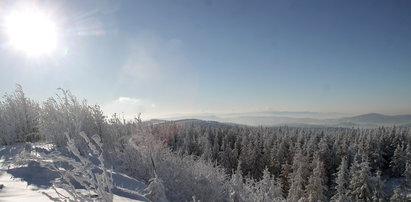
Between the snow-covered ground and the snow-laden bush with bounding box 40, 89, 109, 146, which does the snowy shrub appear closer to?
the snow-covered ground

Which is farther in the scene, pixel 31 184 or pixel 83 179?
pixel 31 184

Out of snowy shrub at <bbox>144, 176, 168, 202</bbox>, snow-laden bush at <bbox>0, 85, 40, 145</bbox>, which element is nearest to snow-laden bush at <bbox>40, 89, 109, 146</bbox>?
snow-laden bush at <bbox>0, 85, 40, 145</bbox>

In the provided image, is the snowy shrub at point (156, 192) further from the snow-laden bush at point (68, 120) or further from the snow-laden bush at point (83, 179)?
the snow-laden bush at point (68, 120)

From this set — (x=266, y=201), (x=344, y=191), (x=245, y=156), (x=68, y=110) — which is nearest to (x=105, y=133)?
(x=68, y=110)

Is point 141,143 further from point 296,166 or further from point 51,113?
point 296,166

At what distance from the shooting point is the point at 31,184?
3482 millimetres

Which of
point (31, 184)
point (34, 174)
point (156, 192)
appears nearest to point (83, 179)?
point (156, 192)

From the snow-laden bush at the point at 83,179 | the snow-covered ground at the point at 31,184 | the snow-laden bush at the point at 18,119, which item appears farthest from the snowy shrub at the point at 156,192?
the snow-laden bush at the point at 18,119

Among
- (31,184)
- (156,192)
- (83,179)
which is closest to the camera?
(83,179)

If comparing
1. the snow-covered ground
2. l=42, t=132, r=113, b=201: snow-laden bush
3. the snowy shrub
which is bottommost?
the snowy shrub

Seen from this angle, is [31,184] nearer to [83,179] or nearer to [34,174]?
[34,174]

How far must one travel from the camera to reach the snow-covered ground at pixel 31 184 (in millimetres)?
2906

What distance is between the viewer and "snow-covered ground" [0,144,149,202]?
291 cm

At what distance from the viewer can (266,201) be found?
544 cm
